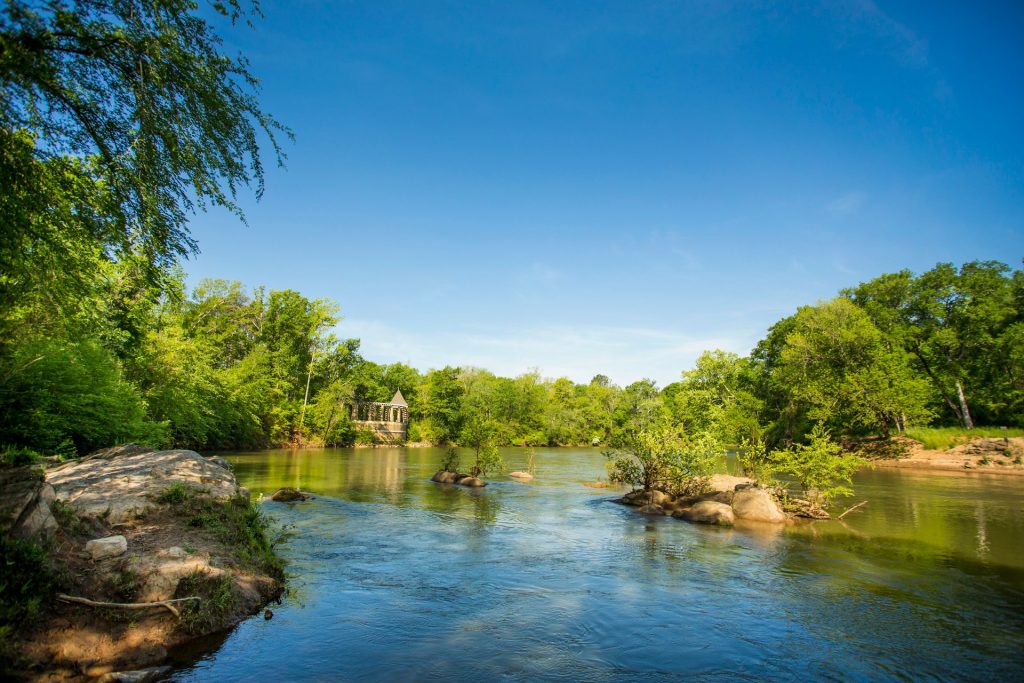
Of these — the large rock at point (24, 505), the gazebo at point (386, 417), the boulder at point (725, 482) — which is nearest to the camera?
the large rock at point (24, 505)

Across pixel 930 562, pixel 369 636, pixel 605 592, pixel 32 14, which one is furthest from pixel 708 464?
pixel 32 14

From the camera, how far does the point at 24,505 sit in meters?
7.24

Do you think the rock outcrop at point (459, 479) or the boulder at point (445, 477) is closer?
the rock outcrop at point (459, 479)

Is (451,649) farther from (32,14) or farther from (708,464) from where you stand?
(708,464)

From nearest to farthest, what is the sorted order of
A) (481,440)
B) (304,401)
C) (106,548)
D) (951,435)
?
(106,548) < (481,440) < (951,435) < (304,401)

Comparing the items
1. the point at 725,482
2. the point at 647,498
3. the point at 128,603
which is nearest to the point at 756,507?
the point at 647,498

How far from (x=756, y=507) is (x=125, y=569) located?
65.0ft

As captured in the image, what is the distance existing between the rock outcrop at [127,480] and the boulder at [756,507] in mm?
17583

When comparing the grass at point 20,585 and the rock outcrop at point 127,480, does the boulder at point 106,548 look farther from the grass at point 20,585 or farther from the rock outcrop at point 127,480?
the rock outcrop at point 127,480

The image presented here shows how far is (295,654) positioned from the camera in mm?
7852

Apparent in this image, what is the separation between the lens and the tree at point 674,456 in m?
22.6

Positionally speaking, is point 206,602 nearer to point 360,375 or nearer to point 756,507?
point 756,507

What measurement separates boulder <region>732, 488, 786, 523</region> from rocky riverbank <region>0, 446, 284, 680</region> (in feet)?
54.9

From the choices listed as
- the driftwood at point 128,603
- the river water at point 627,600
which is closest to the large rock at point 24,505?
the driftwood at point 128,603
